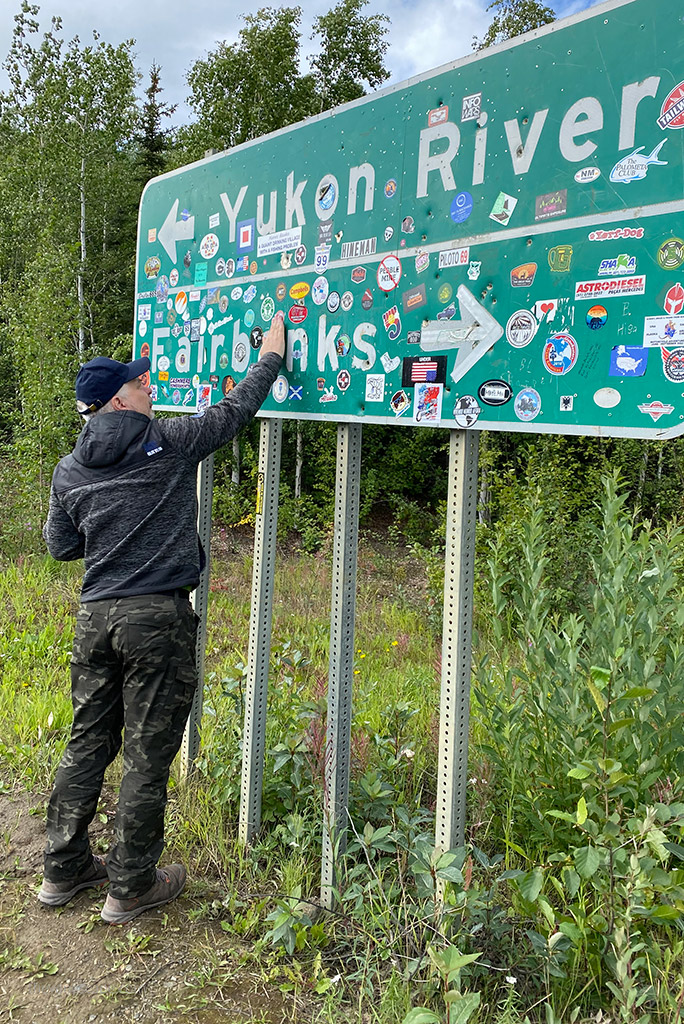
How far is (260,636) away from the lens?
3.17 m

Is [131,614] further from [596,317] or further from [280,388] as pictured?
[596,317]

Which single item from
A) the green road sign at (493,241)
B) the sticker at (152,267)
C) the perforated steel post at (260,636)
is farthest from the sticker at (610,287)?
the sticker at (152,267)

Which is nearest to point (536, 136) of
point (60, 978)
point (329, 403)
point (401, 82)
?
point (401, 82)

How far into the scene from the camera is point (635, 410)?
1817mm

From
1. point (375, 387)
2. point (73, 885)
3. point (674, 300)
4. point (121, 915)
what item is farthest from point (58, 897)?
point (674, 300)

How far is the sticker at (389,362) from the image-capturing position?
2467mm

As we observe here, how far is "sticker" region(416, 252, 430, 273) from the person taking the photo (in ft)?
7.77

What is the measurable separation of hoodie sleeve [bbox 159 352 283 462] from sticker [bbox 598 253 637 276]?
1369 mm

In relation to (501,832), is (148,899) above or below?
below

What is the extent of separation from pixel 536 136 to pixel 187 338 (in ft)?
6.79

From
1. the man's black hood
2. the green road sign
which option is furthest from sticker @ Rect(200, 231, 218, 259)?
the man's black hood

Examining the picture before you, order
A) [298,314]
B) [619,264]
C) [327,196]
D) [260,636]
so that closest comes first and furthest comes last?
A: [619,264] → [327,196] → [298,314] → [260,636]

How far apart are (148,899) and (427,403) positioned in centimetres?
202

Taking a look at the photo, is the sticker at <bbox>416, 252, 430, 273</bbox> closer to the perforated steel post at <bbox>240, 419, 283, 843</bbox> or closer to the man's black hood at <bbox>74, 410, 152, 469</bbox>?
the perforated steel post at <bbox>240, 419, 283, 843</bbox>
